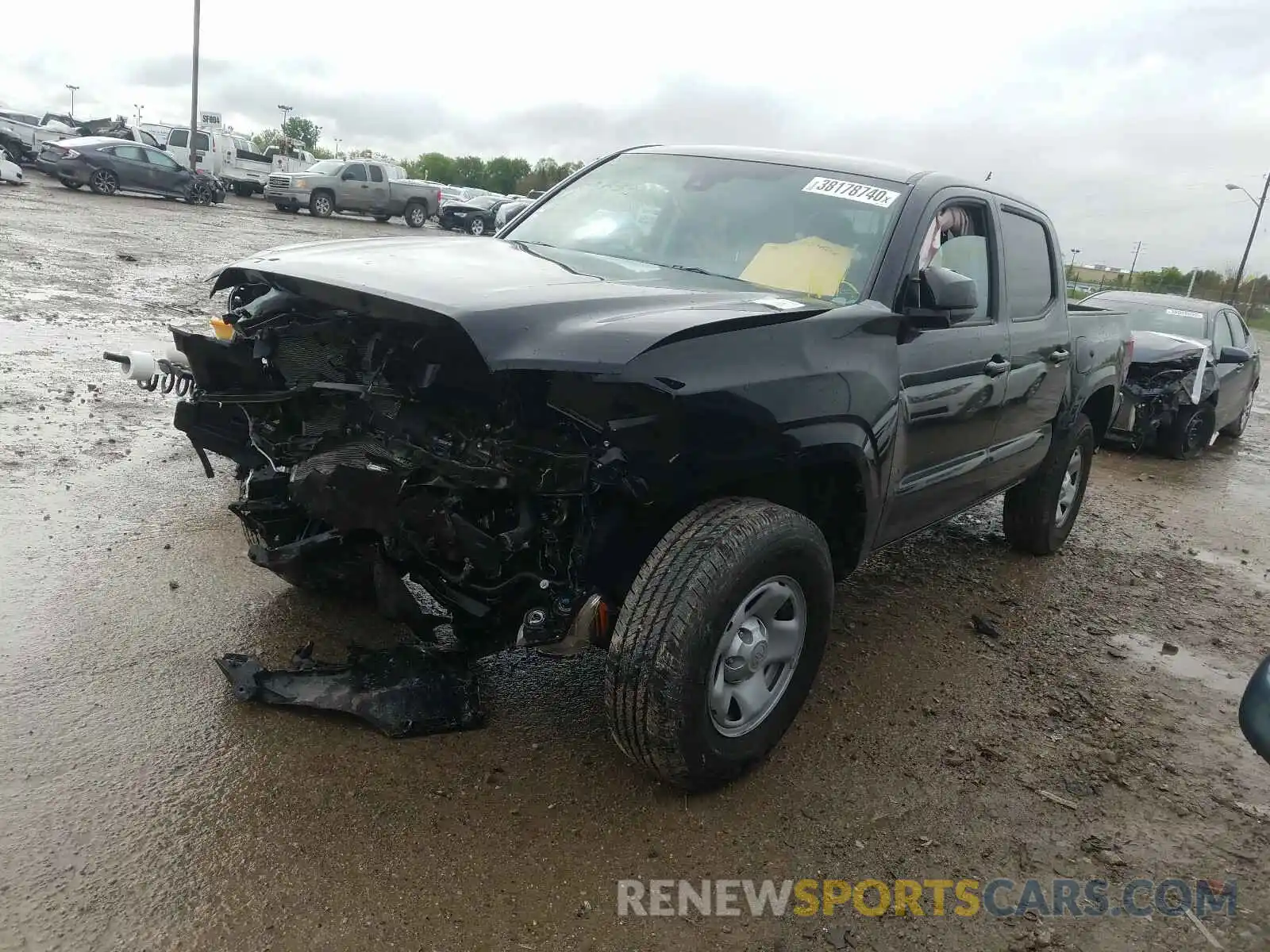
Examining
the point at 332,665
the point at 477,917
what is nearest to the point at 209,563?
the point at 332,665

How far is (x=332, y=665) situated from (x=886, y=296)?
7.48ft

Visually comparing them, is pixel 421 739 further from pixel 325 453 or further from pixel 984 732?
pixel 984 732

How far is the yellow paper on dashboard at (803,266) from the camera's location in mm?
3354

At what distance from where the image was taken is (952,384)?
358 centimetres

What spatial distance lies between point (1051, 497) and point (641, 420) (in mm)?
3638

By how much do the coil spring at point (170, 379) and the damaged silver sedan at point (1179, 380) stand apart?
7.76 m

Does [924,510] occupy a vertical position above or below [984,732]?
above

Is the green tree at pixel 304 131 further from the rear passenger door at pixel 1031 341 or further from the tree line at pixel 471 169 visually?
the rear passenger door at pixel 1031 341

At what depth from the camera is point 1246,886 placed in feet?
9.02

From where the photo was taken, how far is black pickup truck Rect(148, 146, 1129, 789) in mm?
2490

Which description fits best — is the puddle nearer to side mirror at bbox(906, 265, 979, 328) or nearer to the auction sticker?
side mirror at bbox(906, 265, 979, 328)

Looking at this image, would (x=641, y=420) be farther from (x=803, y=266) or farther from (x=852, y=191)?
(x=852, y=191)

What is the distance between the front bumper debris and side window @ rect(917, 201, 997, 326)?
2199 mm

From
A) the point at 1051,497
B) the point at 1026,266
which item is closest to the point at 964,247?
the point at 1026,266
